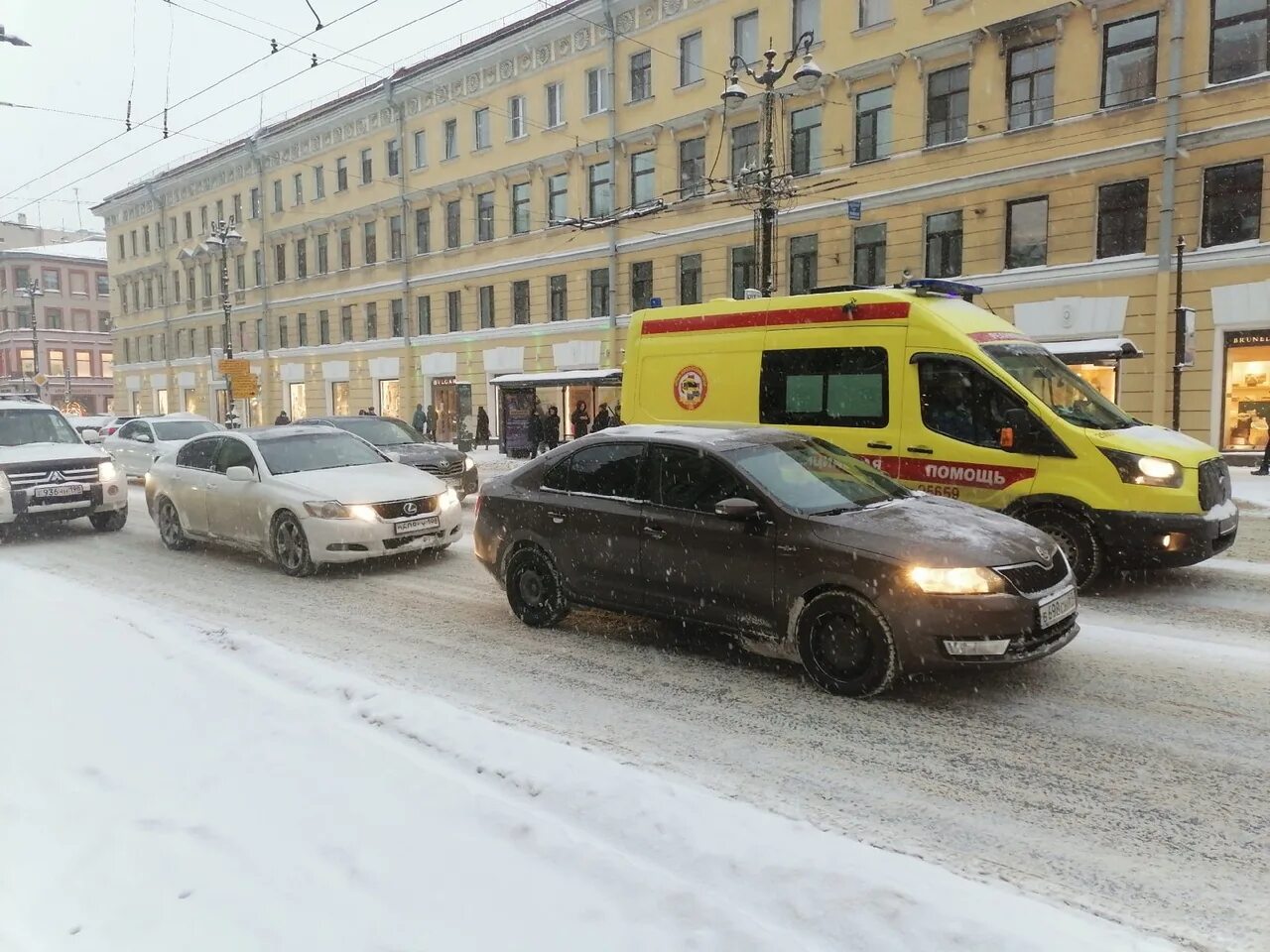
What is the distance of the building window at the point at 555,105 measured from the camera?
30703 mm

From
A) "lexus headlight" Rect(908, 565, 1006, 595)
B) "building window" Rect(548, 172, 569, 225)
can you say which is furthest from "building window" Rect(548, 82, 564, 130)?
"lexus headlight" Rect(908, 565, 1006, 595)

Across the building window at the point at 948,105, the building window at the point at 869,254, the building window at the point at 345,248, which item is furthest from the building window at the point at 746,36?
the building window at the point at 345,248

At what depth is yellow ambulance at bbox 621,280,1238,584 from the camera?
7.10 m

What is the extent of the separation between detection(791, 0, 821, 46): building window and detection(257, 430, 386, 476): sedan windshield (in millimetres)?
19873

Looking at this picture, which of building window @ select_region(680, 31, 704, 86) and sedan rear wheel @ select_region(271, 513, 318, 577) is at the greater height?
building window @ select_region(680, 31, 704, 86)

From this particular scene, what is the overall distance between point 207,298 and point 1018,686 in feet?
177

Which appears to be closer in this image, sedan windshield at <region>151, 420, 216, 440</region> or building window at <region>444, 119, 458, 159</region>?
sedan windshield at <region>151, 420, 216, 440</region>

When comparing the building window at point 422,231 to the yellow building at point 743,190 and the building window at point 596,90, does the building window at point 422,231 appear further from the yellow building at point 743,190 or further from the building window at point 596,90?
the building window at point 596,90

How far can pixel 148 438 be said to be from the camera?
63.5ft

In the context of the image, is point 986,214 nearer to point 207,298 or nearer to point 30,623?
point 30,623

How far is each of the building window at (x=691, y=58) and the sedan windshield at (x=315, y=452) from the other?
21141mm

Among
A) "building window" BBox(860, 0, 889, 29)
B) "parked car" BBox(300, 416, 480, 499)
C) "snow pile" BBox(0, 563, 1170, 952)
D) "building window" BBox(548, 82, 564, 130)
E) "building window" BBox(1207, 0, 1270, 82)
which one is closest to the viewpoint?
"snow pile" BBox(0, 563, 1170, 952)

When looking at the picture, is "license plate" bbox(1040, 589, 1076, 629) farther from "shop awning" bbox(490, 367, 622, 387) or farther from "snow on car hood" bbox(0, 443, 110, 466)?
"shop awning" bbox(490, 367, 622, 387)

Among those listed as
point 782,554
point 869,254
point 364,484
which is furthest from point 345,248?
point 782,554
